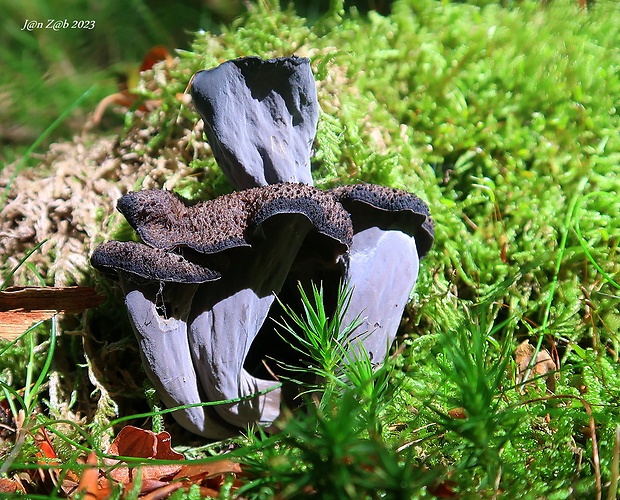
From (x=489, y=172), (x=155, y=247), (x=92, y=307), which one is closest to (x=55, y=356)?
(x=92, y=307)

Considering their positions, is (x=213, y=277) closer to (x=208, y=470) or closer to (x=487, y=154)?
(x=208, y=470)

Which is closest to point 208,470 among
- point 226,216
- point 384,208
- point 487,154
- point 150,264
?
point 150,264

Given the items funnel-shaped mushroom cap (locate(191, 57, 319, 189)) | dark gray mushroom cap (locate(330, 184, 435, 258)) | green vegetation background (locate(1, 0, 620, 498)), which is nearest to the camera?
dark gray mushroom cap (locate(330, 184, 435, 258))

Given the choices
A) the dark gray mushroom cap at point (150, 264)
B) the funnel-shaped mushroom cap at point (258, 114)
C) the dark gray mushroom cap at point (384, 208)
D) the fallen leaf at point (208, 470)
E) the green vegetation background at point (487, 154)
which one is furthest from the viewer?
the green vegetation background at point (487, 154)

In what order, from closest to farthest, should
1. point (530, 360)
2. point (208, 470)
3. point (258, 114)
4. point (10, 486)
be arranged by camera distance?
point (208, 470) < point (10, 486) < point (258, 114) < point (530, 360)

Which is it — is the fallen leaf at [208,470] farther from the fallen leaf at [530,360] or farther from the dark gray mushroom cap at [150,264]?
the fallen leaf at [530,360]

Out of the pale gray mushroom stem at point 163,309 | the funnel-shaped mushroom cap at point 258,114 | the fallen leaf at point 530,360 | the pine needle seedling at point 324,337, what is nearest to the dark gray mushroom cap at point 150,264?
the pale gray mushroom stem at point 163,309

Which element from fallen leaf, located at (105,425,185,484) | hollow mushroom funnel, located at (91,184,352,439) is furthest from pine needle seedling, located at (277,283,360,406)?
fallen leaf, located at (105,425,185,484)

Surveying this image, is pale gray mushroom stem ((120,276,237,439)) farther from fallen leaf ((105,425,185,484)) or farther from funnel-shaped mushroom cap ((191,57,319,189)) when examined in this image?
funnel-shaped mushroom cap ((191,57,319,189))
